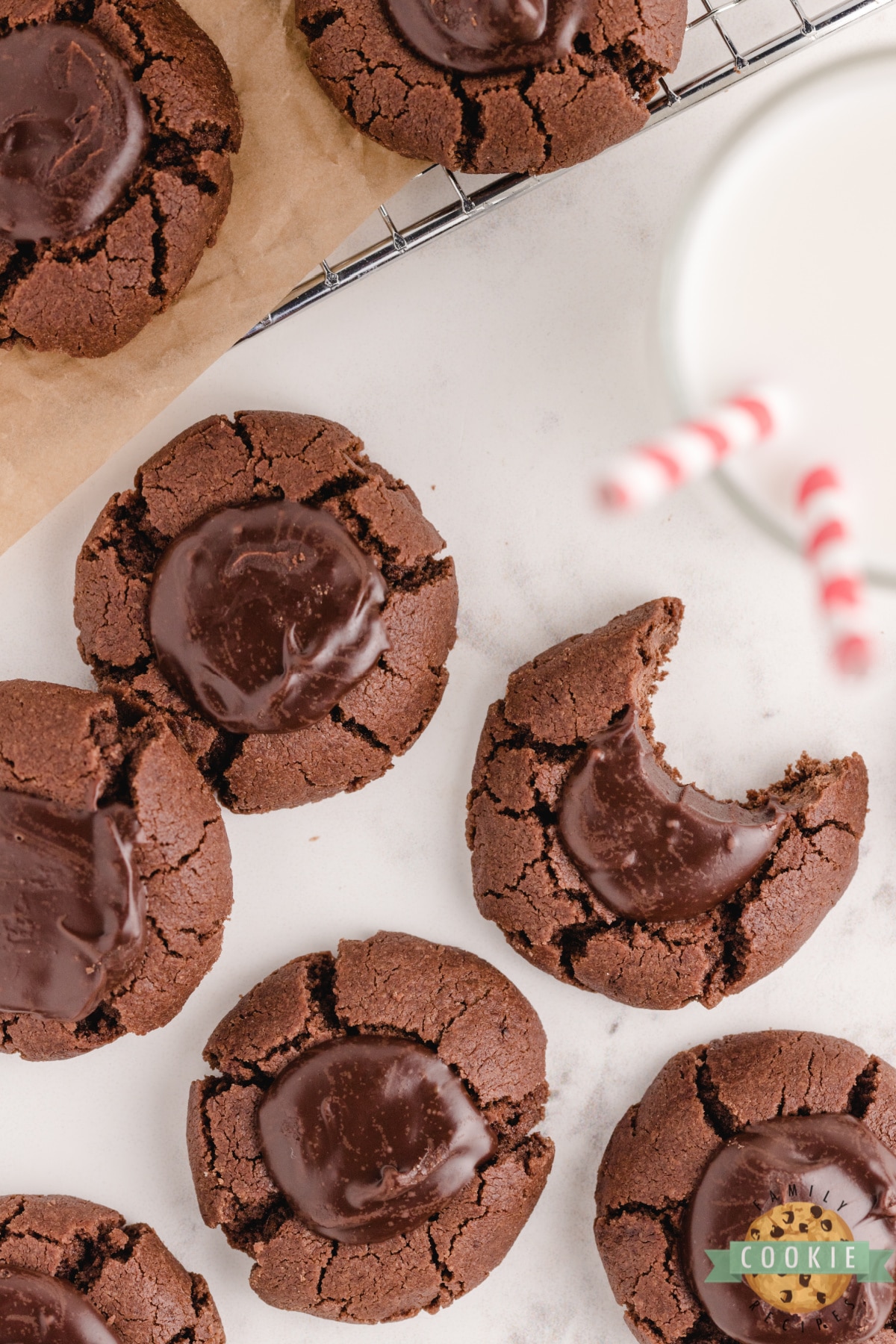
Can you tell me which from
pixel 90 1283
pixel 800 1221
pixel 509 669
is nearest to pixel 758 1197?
pixel 800 1221

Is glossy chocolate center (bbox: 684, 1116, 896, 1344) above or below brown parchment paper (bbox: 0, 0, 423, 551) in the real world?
below

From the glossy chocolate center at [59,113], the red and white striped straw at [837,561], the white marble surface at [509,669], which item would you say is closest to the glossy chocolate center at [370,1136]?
the white marble surface at [509,669]

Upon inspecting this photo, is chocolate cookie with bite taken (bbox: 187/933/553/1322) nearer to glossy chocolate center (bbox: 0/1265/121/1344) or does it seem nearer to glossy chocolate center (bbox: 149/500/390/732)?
glossy chocolate center (bbox: 0/1265/121/1344)

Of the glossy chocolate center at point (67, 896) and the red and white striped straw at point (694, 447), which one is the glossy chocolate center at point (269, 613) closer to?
the glossy chocolate center at point (67, 896)

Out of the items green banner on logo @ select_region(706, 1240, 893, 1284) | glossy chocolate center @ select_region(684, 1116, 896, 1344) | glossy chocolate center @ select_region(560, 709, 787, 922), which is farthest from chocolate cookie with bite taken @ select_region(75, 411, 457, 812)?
green banner on logo @ select_region(706, 1240, 893, 1284)

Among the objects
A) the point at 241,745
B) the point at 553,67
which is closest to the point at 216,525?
the point at 241,745

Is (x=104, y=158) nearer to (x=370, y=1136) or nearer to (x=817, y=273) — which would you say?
(x=817, y=273)
